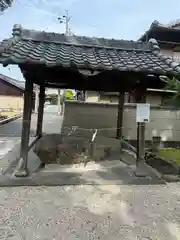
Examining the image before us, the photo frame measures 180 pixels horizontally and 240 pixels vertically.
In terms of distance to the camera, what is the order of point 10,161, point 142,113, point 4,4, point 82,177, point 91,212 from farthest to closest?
1. point 4,4
2. point 10,161
3. point 142,113
4. point 82,177
5. point 91,212

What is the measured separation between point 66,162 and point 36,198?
230 cm

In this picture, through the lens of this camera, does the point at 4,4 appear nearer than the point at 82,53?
No

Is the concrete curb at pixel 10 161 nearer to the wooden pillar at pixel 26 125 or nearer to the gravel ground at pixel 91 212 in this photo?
the wooden pillar at pixel 26 125

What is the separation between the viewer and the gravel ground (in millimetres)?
3223

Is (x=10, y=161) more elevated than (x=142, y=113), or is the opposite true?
(x=142, y=113)

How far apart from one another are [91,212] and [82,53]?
3182 mm

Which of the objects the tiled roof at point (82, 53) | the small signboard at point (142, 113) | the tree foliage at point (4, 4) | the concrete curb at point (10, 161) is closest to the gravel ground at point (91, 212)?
the concrete curb at point (10, 161)

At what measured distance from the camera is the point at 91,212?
12.5ft

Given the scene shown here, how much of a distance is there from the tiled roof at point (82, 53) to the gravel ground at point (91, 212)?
210cm

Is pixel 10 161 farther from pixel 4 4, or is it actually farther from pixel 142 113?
pixel 4 4

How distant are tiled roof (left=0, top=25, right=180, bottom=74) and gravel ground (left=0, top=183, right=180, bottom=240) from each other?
2.10 metres

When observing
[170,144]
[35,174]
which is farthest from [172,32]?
[35,174]

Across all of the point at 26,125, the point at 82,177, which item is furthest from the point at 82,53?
the point at 82,177

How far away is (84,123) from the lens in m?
10.6
